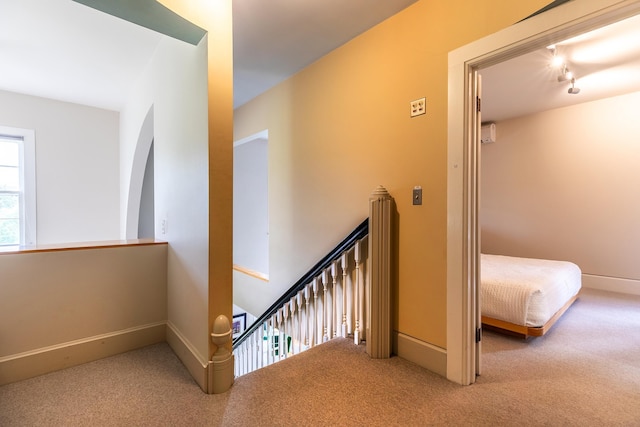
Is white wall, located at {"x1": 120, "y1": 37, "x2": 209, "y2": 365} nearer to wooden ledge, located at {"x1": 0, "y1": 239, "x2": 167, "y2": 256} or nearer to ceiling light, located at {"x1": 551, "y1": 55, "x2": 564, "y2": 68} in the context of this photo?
wooden ledge, located at {"x1": 0, "y1": 239, "x2": 167, "y2": 256}

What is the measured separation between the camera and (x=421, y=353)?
6.01 feet

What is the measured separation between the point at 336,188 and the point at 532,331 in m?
1.97

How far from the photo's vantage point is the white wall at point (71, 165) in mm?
3627

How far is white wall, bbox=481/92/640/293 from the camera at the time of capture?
354cm

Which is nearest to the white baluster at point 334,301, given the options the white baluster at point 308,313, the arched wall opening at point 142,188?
the white baluster at point 308,313

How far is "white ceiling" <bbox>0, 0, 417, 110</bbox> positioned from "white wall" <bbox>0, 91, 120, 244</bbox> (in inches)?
14.1

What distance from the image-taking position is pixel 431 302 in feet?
5.91

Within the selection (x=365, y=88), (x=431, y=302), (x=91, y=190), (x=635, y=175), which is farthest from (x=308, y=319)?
(x=635, y=175)

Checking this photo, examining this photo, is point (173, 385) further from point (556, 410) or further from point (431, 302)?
point (556, 410)

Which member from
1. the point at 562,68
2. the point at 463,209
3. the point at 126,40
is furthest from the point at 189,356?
the point at 562,68

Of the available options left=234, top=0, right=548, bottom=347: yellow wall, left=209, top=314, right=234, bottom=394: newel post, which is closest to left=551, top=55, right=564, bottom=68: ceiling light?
left=234, top=0, right=548, bottom=347: yellow wall

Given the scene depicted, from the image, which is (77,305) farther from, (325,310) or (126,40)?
(126,40)

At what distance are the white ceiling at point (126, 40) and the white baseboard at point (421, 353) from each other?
88.2 inches

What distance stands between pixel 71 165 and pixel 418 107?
4.48 metres
